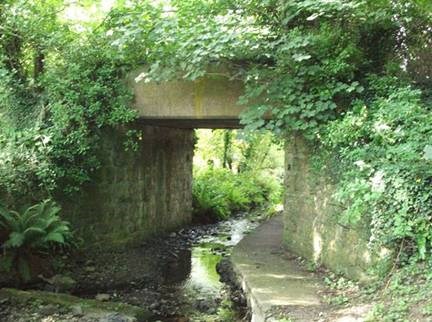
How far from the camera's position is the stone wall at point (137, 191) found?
748cm

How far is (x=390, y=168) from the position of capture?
4.20 m

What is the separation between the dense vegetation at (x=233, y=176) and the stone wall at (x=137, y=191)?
5.53 ft

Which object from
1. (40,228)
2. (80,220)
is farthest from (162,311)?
(80,220)

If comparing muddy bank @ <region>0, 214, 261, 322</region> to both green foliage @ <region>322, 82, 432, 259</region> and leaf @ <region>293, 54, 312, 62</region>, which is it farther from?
leaf @ <region>293, 54, 312, 62</region>

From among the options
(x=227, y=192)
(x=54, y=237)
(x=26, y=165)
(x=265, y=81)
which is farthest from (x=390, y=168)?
(x=227, y=192)

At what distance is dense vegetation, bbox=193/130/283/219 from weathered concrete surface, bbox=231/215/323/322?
5298 millimetres

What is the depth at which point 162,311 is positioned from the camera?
5.57 meters

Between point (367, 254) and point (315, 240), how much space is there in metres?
1.18

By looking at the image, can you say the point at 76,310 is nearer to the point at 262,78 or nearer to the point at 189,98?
the point at 189,98

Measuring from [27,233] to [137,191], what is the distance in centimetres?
291

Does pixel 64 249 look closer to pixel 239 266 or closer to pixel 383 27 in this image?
pixel 239 266

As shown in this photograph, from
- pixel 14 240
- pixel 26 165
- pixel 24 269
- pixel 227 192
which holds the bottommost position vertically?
pixel 24 269

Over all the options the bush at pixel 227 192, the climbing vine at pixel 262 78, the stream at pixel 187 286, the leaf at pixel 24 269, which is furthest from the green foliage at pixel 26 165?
the bush at pixel 227 192

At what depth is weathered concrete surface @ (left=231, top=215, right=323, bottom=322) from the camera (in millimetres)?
4250
